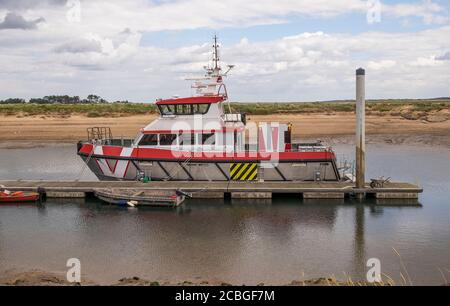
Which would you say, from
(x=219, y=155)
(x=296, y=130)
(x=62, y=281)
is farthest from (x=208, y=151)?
(x=296, y=130)

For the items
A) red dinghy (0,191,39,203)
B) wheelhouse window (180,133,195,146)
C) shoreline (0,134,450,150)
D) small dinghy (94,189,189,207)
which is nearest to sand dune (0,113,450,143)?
shoreline (0,134,450,150)

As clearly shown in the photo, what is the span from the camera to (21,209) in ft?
53.4

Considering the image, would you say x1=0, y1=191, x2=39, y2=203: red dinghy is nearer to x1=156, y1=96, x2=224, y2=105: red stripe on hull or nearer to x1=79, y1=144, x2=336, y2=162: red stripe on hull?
x1=79, y1=144, x2=336, y2=162: red stripe on hull

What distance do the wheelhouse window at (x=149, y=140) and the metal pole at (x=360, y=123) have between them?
27.8 ft

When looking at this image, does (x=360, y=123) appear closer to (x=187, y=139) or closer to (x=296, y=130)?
(x=187, y=139)

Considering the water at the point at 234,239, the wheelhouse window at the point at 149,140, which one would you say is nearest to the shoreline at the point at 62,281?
the water at the point at 234,239

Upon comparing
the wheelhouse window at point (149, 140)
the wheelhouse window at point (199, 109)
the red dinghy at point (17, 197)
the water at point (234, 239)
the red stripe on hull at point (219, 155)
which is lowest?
the water at point (234, 239)

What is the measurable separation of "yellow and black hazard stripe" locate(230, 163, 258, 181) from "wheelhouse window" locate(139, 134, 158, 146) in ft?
11.6

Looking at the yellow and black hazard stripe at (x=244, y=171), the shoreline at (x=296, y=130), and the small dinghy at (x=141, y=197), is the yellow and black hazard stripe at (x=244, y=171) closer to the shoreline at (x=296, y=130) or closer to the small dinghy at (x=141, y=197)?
the small dinghy at (x=141, y=197)

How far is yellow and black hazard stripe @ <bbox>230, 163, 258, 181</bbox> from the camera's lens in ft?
59.0

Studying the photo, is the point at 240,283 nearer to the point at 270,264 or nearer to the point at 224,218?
the point at 270,264

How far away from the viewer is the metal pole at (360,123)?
53.2ft
